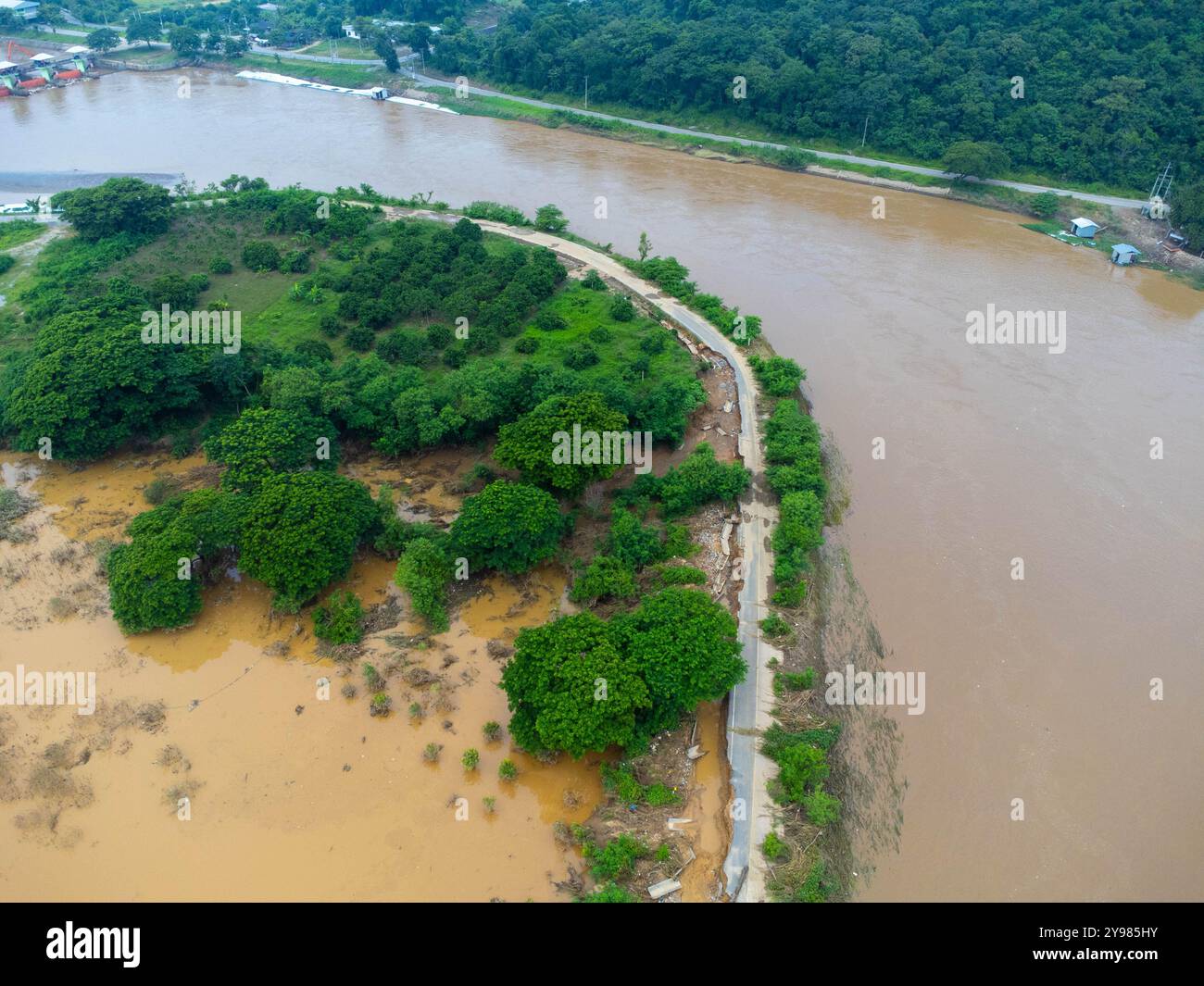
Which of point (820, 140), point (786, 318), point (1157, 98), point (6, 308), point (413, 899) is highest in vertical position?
point (1157, 98)

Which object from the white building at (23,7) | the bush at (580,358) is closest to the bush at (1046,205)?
the bush at (580,358)

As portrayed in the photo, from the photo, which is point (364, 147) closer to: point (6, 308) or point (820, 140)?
point (6, 308)

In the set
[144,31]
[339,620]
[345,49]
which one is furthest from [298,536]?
[144,31]

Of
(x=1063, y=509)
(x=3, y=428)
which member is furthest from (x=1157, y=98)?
(x=3, y=428)

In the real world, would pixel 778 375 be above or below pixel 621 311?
below

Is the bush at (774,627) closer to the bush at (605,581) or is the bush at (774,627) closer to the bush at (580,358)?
the bush at (605,581)

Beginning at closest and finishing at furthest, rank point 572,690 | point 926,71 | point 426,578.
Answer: point 572,690, point 426,578, point 926,71

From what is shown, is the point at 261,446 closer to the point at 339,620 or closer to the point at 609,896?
the point at 339,620
